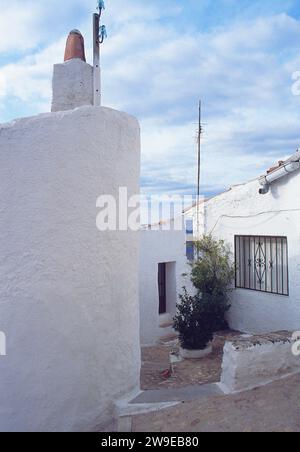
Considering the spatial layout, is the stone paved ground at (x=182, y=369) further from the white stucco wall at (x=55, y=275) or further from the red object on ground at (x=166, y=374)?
the white stucco wall at (x=55, y=275)

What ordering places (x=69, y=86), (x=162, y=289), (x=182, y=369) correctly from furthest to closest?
(x=162, y=289), (x=182, y=369), (x=69, y=86)

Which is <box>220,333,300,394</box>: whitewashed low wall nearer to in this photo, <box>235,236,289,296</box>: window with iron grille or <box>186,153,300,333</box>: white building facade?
<box>186,153,300,333</box>: white building facade

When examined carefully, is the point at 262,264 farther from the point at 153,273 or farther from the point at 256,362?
the point at 256,362

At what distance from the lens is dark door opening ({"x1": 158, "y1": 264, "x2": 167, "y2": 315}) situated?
12117 millimetres

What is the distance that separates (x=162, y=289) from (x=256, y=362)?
22.9 feet

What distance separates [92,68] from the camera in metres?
5.75

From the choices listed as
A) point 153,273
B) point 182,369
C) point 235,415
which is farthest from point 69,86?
point 153,273

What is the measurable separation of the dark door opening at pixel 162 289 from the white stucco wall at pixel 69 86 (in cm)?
735

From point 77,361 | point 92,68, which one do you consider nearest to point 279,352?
point 77,361

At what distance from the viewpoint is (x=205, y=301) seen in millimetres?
8734

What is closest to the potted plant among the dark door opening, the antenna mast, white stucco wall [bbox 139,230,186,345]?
white stucco wall [bbox 139,230,186,345]
